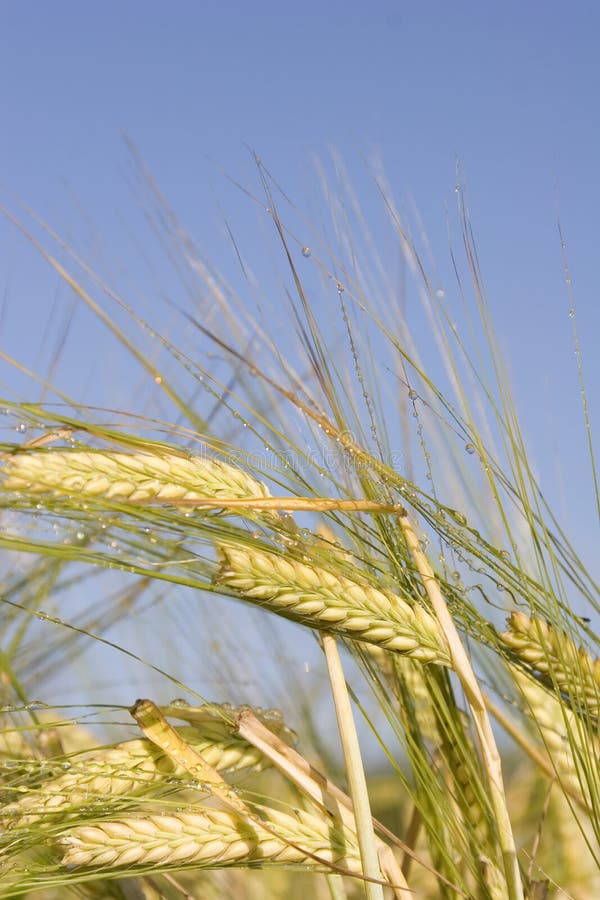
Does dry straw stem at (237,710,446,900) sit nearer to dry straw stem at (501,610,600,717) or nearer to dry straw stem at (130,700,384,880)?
dry straw stem at (130,700,384,880)

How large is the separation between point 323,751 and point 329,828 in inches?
8.4

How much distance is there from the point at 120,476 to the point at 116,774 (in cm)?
20

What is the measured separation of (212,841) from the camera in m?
0.61

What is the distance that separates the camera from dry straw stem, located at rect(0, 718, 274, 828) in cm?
60

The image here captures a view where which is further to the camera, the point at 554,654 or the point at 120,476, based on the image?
the point at 554,654

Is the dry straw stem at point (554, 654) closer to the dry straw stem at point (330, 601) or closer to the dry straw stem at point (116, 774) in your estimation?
the dry straw stem at point (330, 601)

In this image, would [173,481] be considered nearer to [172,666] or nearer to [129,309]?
[129,309]

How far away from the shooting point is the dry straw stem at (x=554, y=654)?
2.25 feet

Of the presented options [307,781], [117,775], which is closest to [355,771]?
[307,781]

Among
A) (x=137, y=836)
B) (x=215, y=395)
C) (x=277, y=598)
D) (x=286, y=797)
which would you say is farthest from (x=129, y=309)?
(x=286, y=797)

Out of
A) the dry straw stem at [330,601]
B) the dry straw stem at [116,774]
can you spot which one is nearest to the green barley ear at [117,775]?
the dry straw stem at [116,774]

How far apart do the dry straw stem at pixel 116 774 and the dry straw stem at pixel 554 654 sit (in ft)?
0.69

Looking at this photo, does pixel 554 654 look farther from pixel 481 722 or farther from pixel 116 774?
pixel 116 774

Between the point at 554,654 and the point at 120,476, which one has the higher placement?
the point at 120,476
